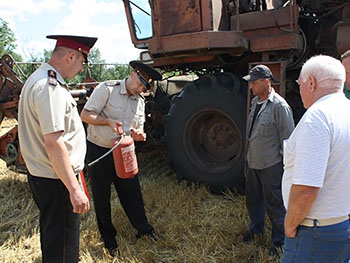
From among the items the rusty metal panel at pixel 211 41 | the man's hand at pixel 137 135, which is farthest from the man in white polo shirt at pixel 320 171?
the rusty metal panel at pixel 211 41

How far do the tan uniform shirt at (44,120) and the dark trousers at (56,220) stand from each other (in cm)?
7

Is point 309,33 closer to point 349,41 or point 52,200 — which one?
point 349,41

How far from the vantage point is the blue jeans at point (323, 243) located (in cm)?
156

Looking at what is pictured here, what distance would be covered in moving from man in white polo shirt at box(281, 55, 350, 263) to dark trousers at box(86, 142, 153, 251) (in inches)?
70.3

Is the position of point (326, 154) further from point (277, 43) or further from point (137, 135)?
point (277, 43)

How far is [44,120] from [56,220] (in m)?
0.62

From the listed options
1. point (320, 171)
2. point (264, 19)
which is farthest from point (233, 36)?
point (320, 171)

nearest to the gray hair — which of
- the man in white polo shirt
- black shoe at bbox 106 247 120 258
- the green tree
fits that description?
the man in white polo shirt

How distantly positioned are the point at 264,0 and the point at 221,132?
2057 millimetres

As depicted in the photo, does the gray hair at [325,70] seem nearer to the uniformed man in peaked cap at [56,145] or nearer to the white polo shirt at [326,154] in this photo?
the white polo shirt at [326,154]

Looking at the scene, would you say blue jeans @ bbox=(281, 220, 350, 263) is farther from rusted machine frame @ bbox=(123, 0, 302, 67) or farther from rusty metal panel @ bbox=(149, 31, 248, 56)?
rusty metal panel @ bbox=(149, 31, 248, 56)

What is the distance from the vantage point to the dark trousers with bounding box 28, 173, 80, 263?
205cm

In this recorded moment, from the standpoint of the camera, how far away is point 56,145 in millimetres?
1877

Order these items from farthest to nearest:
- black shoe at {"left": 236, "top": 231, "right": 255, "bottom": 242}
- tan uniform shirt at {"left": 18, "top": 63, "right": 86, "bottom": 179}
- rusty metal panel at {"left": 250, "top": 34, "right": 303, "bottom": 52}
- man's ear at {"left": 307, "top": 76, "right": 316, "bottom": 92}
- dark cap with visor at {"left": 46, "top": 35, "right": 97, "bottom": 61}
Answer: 1. rusty metal panel at {"left": 250, "top": 34, "right": 303, "bottom": 52}
2. black shoe at {"left": 236, "top": 231, "right": 255, "bottom": 242}
3. dark cap with visor at {"left": 46, "top": 35, "right": 97, "bottom": 61}
4. tan uniform shirt at {"left": 18, "top": 63, "right": 86, "bottom": 179}
5. man's ear at {"left": 307, "top": 76, "right": 316, "bottom": 92}
